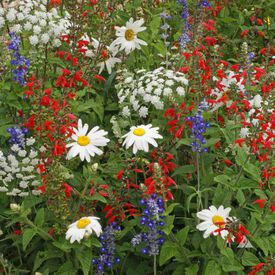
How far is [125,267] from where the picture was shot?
4.09m

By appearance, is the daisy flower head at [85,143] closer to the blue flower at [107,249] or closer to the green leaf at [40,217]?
the green leaf at [40,217]

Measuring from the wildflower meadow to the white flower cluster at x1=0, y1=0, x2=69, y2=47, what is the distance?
12 millimetres

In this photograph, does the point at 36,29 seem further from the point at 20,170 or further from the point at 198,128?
the point at 198,128

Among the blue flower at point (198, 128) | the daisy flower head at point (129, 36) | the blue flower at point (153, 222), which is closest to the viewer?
the blue flower at point (153, 222)

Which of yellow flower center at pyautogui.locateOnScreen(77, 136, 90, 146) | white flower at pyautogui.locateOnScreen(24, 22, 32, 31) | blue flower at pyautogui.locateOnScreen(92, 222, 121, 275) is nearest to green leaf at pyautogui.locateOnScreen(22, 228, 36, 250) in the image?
blue flower at pyautogui.locateOnScreen(92, 222, 121, 275)

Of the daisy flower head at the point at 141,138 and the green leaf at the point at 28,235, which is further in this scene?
the daisy flower head at the point at 141,138

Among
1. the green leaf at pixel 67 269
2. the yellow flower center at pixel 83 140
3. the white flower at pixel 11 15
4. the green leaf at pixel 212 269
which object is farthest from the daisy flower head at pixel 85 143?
the white flower at pixel 11 15

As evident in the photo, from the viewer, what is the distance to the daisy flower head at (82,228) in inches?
128

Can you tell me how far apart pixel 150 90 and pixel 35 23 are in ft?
3.69

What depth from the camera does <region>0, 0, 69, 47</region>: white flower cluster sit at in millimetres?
4429

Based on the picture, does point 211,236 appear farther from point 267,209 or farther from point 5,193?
point 5,193

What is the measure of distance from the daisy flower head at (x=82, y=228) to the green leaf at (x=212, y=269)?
0.70 metres

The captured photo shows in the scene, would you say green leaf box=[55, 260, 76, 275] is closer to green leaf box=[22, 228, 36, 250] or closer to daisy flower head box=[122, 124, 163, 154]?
green leaf box=[22, 228, 36, 250]

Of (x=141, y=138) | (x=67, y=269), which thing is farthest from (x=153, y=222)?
(x=67, y=269)
